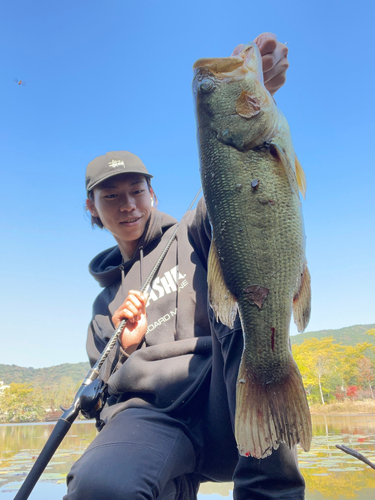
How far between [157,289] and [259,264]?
1.25 meters

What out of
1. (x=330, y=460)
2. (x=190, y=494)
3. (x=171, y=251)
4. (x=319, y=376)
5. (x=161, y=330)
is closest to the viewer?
(x=190, y=494)

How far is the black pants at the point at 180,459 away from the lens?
131 centimetres

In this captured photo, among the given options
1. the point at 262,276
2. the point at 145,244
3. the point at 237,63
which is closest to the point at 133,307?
the point at 145,244

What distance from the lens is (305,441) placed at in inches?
48.3

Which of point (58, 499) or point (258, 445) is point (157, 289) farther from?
point (58, 499)

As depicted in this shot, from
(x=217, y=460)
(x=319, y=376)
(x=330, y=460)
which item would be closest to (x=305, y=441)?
(x=217, y=460)

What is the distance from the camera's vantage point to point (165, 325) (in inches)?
89.2

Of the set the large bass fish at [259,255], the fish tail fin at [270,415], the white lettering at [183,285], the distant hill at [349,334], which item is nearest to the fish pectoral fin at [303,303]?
the large bass fish at [259,255]

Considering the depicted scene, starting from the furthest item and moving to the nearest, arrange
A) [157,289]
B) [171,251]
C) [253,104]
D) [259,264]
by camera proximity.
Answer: [171,251] < [157,289] < [253,104] < [259,264]

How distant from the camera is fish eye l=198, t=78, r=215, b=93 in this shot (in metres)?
1.56

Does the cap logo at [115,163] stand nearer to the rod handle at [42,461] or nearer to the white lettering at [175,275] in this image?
the white lettering at [175,275]

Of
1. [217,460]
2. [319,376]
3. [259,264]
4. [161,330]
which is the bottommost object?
[319,376]

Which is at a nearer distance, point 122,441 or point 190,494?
point 122,441

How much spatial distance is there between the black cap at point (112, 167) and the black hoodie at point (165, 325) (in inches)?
16.1
